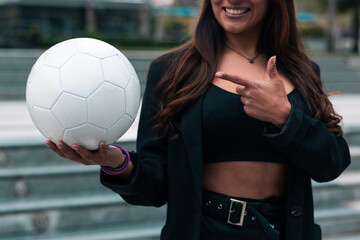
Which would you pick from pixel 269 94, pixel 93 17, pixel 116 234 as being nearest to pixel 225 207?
pixel 269 94

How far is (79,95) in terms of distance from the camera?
1.35m

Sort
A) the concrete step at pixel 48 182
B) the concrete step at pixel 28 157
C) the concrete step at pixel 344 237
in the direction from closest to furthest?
the concrete step at pixel 48 182 < the concrete step at pixel 28 157 < the concrete step at pixel 344 237

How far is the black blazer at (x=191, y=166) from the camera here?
1.48 m

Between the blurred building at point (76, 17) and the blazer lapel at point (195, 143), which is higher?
the blazer lapel at point (195, 143)

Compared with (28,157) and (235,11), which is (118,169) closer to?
(235,11)

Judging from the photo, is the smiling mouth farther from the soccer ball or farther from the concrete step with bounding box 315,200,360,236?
the concrete step with bounding box 315,200,360,236

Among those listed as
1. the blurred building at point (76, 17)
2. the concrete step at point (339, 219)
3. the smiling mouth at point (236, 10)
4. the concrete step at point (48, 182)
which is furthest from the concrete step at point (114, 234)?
the blurred building at point (76, 17)

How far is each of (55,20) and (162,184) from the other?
86.6 ft

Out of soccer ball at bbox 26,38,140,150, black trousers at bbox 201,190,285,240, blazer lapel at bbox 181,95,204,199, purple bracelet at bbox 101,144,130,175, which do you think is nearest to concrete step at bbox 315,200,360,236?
black trousers at bbox 201,190,285,240

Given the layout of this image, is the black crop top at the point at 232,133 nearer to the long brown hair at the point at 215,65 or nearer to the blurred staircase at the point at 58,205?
the long brown hair at the point at 215,65

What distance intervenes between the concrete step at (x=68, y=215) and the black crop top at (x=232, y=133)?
220 centimetres

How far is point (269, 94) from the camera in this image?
4.62 feet

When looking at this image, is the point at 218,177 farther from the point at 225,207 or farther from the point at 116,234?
the point at 116,234

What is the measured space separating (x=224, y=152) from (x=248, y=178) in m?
0.12
